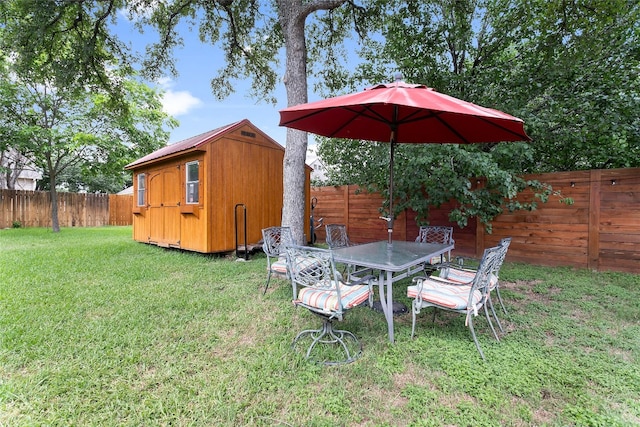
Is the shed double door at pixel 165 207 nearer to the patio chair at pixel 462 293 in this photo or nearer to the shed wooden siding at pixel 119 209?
the patio chair at pixel 462 293

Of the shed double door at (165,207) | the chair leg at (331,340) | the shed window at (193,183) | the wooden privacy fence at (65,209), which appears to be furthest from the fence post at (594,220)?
the wooden privacy fence at (65,209)

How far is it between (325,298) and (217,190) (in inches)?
174

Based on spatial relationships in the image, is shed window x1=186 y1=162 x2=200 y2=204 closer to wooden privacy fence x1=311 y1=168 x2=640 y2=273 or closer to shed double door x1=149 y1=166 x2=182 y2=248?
shed double door x1=149 y1=166 x2=182 y2=248

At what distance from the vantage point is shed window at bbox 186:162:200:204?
6137 millimetres

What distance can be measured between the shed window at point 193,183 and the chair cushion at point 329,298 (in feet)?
14.8

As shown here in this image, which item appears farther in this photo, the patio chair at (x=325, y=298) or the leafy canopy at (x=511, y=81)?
the leafy canopy at (x=511, y=81)

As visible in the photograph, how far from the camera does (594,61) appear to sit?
14.8 ft

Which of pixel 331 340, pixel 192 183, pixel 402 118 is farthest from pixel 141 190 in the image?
pixel 331 340

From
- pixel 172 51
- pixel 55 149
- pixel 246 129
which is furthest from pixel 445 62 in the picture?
pixel 55 149

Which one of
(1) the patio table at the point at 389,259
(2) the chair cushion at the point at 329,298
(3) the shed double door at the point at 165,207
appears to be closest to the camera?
(2) the chair cushion at the point at 329,298

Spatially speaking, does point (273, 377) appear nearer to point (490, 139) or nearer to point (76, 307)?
point (76, 307)

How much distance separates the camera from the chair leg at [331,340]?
2.20 m

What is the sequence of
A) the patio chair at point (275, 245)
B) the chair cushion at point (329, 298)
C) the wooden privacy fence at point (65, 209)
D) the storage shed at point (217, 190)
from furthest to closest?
the wooden privacy fence at point (65, 209) < the storage shed at point (217, 190) < the patio chair at point (275, 245) < the chair cushion at point (329, 298)

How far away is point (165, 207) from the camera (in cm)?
718
